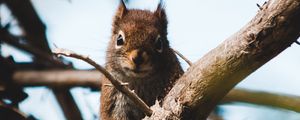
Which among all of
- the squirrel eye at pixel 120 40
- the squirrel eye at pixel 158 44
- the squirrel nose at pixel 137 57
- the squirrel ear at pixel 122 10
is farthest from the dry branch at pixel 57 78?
the squirrel nose at pixel 137 57

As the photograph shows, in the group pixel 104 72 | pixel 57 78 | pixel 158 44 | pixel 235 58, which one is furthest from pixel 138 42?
pixel 57 78

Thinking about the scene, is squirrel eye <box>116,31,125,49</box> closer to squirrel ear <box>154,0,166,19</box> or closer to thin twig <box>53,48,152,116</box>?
squirrel ear <box>154,0,166,19</box>

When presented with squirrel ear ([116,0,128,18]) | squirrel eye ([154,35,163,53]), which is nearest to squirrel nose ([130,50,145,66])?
squirrel eye ([154,35,163,53])

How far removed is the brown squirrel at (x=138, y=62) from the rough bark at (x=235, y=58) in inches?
17.4

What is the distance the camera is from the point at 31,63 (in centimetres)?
375

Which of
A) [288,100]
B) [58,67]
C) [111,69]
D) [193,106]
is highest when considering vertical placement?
[58,67]

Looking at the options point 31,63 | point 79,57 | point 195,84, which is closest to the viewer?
point 79,57

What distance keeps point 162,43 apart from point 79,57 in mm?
876

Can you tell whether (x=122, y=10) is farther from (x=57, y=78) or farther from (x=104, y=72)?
Result: (x=104, y=72)

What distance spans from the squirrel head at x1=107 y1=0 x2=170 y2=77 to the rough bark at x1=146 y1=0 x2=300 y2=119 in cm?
A: 41

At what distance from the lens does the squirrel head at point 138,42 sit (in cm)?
254

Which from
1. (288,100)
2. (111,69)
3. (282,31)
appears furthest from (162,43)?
(288,100)

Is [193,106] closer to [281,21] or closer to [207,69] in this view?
[207,69]

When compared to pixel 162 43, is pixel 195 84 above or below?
below
